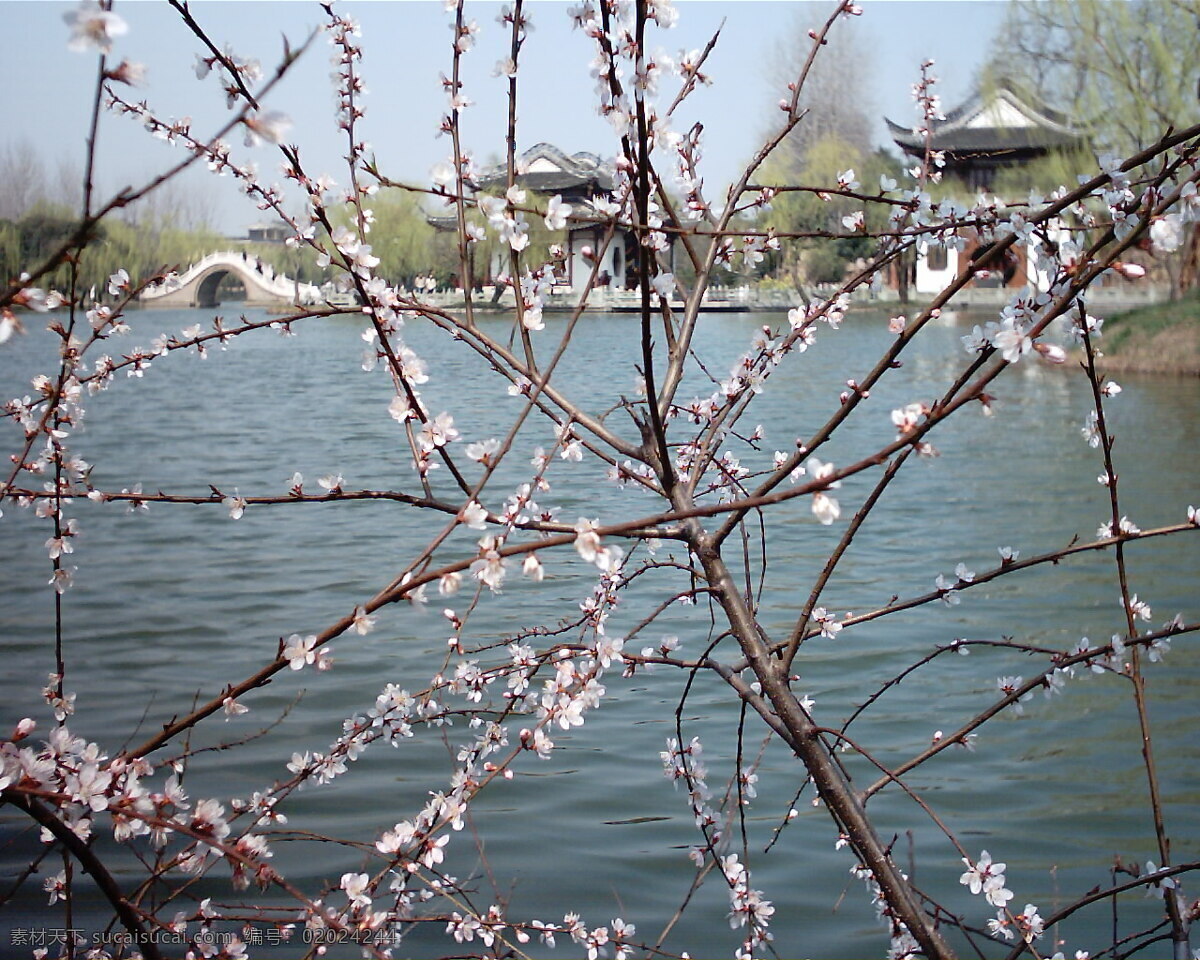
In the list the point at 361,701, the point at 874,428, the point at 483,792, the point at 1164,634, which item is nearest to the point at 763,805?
the point at 483,792

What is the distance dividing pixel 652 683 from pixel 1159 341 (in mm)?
12355

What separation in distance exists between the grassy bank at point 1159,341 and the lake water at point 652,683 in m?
5.69

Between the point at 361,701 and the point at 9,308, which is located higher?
the point at 9,308

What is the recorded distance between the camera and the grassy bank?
44.7ft

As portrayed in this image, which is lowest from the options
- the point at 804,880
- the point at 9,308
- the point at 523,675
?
the point at 804,880

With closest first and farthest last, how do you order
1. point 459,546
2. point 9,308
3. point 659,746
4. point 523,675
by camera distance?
1. point 9,308
2. point 523,675
3. point 659,746
4. point 459,546

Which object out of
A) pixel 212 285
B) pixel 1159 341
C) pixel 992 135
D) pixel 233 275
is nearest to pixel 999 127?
pixel 992 135

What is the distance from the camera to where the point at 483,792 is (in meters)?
2.83

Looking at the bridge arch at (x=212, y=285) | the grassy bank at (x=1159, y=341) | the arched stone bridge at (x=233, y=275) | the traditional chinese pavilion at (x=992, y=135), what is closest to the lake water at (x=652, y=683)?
the grassy bank at (x=1159, y=341)

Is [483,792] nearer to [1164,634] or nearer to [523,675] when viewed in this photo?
[523,675]

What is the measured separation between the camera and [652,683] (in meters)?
3.56

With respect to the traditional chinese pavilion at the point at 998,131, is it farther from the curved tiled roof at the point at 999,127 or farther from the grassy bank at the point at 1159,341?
the grassy bank at the point at 1159,341

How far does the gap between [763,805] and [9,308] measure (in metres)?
2.23

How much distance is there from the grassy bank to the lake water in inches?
224
